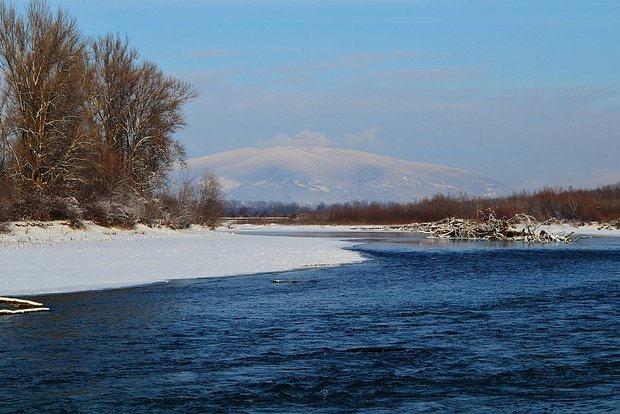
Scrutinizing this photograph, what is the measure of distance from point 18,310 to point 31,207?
31211mm

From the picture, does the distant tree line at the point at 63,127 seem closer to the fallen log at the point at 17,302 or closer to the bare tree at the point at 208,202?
the bare tree at the point at 208,202

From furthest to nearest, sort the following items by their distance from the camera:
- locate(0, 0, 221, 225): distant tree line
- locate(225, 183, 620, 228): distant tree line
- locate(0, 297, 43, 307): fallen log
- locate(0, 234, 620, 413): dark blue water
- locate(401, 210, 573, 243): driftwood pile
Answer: locate(225, 183, 620, 228): distant tree line, locate(401, 210, 573, 243): driftwood pile, locate(0, 0, 221, 225): distant tree line, locate(0, 297, 43, 307): fallen log, locate(0, 234, 620, 413): dark blue water

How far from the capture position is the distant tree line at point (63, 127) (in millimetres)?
49938

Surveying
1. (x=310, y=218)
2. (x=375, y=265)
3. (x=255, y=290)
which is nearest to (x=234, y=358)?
(x=255, y=290)

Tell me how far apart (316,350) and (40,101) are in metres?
42.0

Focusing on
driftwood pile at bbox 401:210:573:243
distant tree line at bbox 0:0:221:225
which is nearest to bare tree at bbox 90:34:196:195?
distant tree line at bbox 0:0:221:225

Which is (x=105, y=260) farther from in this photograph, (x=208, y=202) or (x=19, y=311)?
(x=208, y=202)

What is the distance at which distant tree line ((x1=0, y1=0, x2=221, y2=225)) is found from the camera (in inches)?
1966

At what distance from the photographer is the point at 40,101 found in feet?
165

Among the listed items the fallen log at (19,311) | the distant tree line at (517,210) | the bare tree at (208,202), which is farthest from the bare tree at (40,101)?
the distant tree line at (517,210)

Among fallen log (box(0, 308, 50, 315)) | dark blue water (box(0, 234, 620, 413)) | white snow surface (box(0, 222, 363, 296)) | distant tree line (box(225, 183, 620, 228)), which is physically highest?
distant tree line (box(225, 183, 620, 228))

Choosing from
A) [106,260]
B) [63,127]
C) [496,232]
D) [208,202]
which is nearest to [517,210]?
[496,232]

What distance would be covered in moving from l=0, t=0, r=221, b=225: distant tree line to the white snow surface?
3.48m

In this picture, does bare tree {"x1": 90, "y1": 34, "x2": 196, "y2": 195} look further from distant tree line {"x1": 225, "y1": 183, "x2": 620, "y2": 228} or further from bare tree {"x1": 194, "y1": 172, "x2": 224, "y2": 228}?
distant tree line {"x1": 225, "y1": 183, "x2": 620, "y2": 228}
